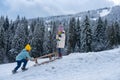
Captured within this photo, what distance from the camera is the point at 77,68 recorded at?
1880 cm

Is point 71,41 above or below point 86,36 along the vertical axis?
below

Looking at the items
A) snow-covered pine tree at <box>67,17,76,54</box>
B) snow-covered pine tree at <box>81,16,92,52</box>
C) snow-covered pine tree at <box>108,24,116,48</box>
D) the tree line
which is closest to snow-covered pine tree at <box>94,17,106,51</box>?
the tree line

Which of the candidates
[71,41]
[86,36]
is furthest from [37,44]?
[86,36]

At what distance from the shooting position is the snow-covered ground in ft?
55.7

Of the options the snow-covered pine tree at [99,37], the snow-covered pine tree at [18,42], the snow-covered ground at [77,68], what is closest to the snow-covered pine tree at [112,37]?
the snow-covered pine tree at [99,37]

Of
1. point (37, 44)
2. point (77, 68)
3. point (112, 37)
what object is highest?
point (77, 68)

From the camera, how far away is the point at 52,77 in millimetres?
17266

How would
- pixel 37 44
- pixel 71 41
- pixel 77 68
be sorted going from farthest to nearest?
pixel 71 41 → pixel 37 44 → pixel 77 68

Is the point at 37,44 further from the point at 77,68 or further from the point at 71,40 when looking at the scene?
the point at 77,68

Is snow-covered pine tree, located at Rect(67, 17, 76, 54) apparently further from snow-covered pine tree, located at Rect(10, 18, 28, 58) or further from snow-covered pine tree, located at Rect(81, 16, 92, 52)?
snow-covered pine tree, located at Rect(10, 18, 28, 58)

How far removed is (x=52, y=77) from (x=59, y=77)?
41 cm

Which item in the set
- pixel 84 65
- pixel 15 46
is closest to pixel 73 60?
pixel 84 65

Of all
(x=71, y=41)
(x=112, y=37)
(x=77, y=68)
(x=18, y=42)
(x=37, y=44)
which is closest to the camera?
(x=77, y=68)

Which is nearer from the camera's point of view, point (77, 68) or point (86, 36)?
point (77, 68)
